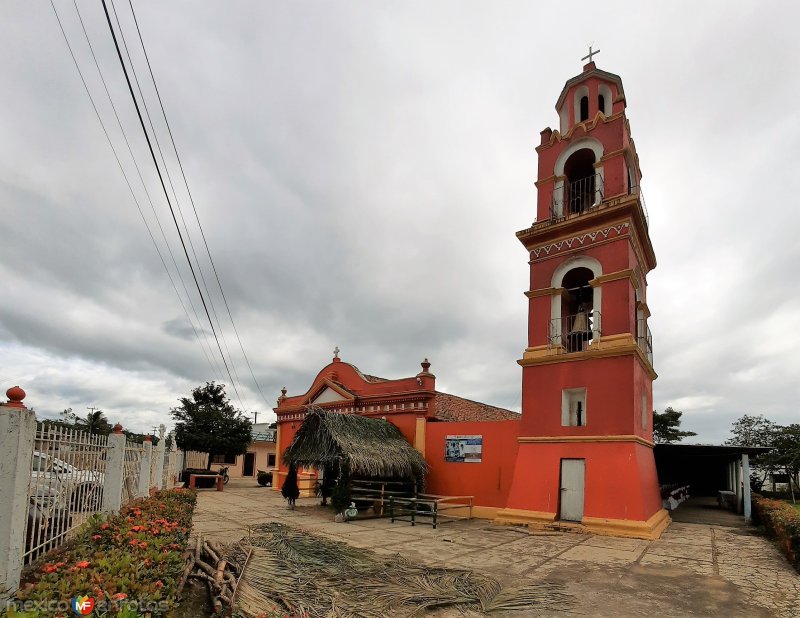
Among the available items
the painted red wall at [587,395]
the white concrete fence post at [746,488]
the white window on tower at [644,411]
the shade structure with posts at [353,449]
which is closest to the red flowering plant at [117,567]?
the shade structure with posts at [353,449]

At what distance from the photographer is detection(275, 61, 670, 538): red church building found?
41.4 feet

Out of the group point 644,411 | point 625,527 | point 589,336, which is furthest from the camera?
point 589,336

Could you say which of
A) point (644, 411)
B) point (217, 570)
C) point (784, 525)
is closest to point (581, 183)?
point (644, 411)

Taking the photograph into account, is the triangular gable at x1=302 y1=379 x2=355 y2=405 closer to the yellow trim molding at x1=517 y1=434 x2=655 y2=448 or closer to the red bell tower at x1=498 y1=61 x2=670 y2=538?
the yellow trim molding at x1=517 y1=434 x2=655 y2=448

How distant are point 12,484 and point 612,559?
9.12m

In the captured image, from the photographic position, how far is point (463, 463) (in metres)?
16.2

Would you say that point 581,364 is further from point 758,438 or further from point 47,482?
point 758,438

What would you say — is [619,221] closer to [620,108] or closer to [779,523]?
[620,108]

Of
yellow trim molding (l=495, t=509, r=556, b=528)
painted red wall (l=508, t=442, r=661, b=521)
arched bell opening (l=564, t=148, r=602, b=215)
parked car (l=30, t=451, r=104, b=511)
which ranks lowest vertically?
yellow trim molding (l=495, t=509, r=556, b=528)

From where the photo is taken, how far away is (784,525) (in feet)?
31.7

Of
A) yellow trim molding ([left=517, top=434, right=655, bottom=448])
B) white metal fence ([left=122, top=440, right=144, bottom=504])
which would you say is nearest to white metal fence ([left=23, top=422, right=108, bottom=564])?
white metal fence ([left=122, top=440, right=144, bottom=504])

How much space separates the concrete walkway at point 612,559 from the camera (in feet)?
21.8

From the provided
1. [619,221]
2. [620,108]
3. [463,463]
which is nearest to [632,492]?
[463,463]

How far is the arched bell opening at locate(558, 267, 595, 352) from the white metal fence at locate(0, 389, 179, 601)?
36.4 ft
